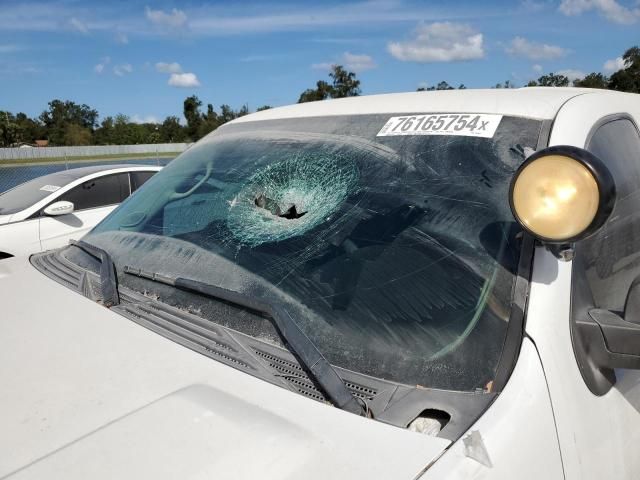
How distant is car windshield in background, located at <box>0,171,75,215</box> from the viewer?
627cm

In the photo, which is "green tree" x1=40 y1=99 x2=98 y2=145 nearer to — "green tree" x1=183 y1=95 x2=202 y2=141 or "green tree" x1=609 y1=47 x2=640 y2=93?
"green tree" x1=183 y1=95 x2=202 y2=141

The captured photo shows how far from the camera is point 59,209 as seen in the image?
5.98 metres

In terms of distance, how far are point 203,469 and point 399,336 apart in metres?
0.59

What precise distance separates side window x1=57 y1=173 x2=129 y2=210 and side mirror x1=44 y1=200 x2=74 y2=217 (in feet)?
1.37

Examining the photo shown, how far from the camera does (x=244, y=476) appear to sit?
958 mm

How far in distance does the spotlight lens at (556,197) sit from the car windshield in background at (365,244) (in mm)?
197

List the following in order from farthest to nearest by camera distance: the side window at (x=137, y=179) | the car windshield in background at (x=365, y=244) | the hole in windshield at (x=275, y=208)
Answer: the side window at (x=137, y=179) < the hole in windshield at (x=275, y=208) < the car windshield in background at (x=365, y=244)

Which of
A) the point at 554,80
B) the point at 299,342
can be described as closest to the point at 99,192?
the point at 299,342

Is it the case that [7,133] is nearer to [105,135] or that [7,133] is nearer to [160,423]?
[105,135]

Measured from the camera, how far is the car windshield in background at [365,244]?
131cm

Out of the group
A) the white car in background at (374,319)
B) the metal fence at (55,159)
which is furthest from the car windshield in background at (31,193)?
the white car in background at (374,319)

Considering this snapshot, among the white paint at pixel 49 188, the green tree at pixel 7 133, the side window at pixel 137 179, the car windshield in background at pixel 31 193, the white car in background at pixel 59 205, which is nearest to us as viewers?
the white car in background at pixel 59 205

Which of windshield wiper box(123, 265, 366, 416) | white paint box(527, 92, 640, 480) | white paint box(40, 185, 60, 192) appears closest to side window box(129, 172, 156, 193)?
white paint box(40, 185, 60, 192)

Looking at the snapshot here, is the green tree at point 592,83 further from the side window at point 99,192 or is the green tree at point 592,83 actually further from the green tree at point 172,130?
the green tree at point 172,130
